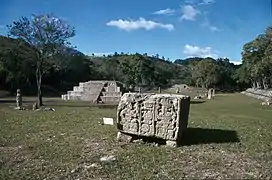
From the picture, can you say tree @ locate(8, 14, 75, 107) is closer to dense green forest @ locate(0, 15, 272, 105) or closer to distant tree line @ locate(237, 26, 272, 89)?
dense green forest @ locate(0, 15, 272, 105)

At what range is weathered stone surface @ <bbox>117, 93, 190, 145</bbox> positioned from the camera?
995 cm

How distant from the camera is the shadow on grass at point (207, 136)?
1080 centimetres

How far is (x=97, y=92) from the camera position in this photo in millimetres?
42562

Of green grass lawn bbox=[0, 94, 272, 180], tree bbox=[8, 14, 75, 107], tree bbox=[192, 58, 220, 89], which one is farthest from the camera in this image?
tree bbox=[192, 58, 220, 89]

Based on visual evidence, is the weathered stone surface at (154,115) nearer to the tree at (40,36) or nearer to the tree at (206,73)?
the tree at (40,36)

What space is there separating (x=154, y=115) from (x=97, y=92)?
108 ft

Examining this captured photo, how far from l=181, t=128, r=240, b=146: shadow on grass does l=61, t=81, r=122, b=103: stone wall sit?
27.1 meters

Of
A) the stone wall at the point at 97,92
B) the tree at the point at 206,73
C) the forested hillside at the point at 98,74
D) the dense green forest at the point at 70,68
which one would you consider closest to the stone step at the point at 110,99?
the stone wall at the point at 97,92

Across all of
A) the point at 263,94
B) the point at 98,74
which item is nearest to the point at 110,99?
A: the point at 263,94

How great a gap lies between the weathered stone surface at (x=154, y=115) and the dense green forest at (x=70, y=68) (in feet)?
71.7

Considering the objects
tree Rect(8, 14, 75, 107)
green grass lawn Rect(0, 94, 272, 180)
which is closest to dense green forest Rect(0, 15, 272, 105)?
tree Rect(8, 14, 75, 107)

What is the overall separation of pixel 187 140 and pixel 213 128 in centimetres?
333

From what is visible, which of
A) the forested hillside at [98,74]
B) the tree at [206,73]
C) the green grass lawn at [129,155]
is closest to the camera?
the green grass lawn at [129,155]

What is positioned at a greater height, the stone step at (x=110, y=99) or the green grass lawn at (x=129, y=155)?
the stone step at (x=110, y=99)
